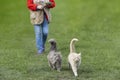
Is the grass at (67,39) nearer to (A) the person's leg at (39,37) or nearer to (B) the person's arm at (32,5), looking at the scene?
(A) the person's leg at (39,37)

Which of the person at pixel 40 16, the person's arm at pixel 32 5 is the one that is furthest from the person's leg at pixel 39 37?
the person's arm at pixel 32 5

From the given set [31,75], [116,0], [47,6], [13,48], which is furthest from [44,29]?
[116,0]

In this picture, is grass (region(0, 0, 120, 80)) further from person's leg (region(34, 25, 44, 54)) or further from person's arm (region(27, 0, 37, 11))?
person's arm (region(27, 0, 37, 11))

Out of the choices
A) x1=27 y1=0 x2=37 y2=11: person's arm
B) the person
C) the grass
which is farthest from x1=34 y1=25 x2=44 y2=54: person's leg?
x1=27 y1=0 x2=37 y2=11: person's arm

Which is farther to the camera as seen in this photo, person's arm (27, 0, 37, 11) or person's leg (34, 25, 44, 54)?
person's leg (34, 25, 44, 54)

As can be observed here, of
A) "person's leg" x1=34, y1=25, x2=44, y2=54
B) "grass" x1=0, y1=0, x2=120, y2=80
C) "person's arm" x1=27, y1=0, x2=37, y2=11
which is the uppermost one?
"person's arm" x1=27, y1=0, x2=37, y2=11

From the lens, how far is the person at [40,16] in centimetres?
1376

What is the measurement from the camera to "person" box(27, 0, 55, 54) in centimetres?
1376

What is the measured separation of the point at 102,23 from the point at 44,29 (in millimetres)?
6396

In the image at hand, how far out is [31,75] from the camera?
38.3 feet

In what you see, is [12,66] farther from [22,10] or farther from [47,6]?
[22,10]

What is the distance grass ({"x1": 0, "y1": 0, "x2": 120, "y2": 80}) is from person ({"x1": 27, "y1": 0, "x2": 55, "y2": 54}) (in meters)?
0.40

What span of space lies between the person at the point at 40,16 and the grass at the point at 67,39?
1.33 feet

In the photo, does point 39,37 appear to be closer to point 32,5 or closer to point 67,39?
point 32,5
